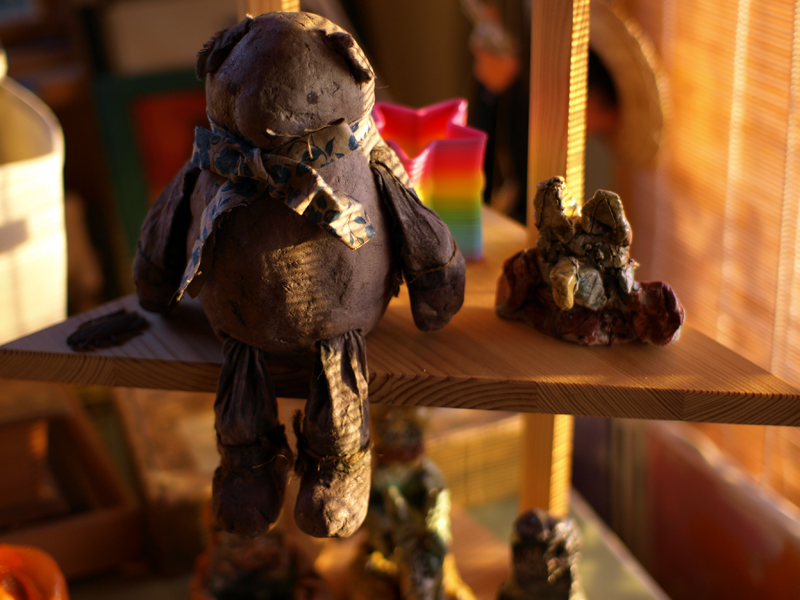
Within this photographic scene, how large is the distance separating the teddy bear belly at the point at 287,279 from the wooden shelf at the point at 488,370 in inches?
2.2

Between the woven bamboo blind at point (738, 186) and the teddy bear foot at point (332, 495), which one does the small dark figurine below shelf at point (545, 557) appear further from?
the woven bamboo blind at point (738, 186)

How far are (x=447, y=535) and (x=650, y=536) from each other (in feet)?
1.84

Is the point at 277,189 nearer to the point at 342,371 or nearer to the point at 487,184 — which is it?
the point at 342,371

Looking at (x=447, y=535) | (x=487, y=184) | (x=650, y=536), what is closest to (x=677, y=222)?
(x=487, y=184)

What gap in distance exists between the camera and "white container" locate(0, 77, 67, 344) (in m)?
1.00

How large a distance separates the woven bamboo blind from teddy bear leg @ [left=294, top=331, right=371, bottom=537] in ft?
2.52

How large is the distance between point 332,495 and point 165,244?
27 cm

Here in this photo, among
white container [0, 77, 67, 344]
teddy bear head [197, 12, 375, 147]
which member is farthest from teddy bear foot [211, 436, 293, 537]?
white container [0, 77, 67, 344]

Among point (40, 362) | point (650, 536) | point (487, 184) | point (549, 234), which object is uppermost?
point (549, 234)

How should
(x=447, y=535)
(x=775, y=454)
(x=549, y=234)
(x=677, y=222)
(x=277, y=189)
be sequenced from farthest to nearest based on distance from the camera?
(x=677, y=222), (x=775, y=454), (x=447, y=535), (x=549, y=234), (x=277, y=189)

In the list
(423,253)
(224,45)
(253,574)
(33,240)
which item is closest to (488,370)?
(423,253)

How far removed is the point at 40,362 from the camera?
29.4 inches

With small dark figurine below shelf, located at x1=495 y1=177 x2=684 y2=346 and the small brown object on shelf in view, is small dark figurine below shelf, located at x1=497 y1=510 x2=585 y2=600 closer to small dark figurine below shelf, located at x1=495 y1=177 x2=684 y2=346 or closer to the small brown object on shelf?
small dark figurine below shelf, located at x1=495 y1=177 x2=684 y2=346

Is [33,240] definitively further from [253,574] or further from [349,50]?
[349,50]
